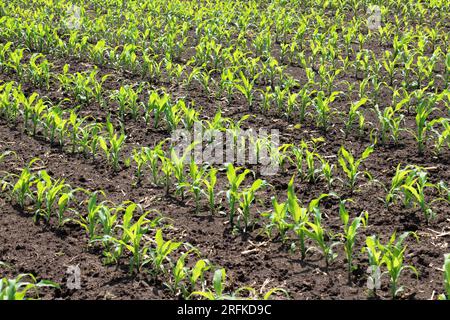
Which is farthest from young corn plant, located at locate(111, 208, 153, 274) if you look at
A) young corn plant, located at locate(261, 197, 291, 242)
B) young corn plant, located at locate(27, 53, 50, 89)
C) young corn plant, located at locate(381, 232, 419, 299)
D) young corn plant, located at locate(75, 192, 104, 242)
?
young corn plant, located at locate(27, 53, 50, 89)

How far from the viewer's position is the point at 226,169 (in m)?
4.61

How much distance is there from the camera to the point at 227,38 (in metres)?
7.66

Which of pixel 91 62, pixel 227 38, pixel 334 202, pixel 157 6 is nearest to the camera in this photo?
pixel 334 202

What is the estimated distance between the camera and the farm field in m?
3.33

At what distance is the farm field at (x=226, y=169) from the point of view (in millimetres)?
3328

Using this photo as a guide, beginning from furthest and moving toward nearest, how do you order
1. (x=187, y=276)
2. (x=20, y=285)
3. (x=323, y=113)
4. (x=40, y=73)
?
1. (x=40, y=73)
2. (x=323, y=113)
3. (x=187, y=276)
4. (x=20, y=285)

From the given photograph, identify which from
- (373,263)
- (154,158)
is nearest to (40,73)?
(154,158)

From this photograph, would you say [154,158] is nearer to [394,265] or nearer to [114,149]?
[114,149]

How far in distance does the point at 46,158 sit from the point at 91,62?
8.27 feet

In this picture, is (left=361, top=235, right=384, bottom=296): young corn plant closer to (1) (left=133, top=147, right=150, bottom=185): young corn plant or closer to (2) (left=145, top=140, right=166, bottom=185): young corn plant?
(2) (left=145, top=140, right=166, bottom=185): young corn plant

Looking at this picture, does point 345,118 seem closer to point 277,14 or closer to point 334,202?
point 334,202

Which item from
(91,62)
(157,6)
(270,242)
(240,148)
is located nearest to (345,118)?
(240,148)
